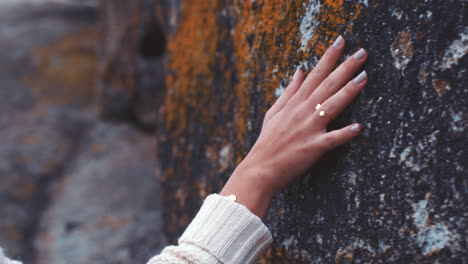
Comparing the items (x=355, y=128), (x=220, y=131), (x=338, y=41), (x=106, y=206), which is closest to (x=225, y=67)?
(x=220, y=131)

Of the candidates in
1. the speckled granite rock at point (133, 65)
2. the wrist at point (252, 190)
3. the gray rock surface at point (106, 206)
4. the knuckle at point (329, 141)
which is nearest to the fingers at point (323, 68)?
the knuckle at point (329, 141)

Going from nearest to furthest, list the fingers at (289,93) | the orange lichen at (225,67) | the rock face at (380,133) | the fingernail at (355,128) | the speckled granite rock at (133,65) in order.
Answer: the rock face at (380,133)
the fingernail at (355,128)
the fingers at (289,93)
the orange lichen at (225,67)
the speckled granite rock at (133,65)

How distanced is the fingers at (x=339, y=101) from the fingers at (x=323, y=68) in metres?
0.07

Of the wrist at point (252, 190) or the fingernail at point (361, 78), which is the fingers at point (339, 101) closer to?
the fingernail at point (361, 78)

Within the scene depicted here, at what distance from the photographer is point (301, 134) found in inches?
51.7

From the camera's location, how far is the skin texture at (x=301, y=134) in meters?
1.29

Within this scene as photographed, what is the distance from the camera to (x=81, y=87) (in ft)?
16.0

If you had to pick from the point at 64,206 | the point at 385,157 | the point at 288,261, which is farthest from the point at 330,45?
the point at 64,206

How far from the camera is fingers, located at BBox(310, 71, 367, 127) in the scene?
1.27 m

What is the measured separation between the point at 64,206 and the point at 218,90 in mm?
2011

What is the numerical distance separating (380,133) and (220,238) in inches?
17.9

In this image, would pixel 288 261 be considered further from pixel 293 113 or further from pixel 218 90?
pixel 218 90

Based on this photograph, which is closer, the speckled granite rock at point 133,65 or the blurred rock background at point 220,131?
the blurred rock background at point 220,131

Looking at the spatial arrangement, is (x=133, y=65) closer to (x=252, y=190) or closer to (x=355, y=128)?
(x=252, y=190)
